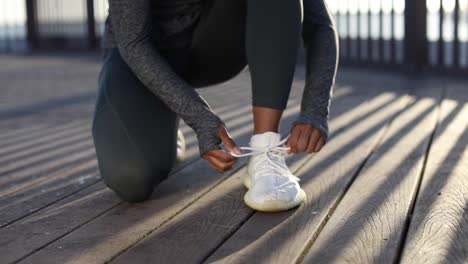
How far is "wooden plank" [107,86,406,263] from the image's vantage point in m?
1.50

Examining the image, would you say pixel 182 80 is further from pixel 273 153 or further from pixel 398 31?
pixel 398 31

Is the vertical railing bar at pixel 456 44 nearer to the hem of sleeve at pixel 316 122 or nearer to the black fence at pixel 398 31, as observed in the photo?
the black fence at pixel 398 31

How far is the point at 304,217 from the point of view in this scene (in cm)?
171

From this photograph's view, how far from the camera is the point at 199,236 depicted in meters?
1.61

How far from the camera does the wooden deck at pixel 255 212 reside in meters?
1.51

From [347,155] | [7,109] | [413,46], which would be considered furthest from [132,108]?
[413,46]

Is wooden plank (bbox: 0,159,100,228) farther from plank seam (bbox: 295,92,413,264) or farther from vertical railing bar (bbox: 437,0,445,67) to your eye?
vertical railing bar (bbox: 437,0,445,67)

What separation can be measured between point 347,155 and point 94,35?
5.60 m

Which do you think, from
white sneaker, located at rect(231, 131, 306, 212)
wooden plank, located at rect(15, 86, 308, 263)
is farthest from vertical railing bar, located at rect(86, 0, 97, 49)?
white sneaker, located at rect(231, 131, 306, 212)

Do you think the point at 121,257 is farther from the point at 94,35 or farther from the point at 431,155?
the point at 94,35

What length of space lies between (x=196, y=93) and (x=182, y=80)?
0.15 feet

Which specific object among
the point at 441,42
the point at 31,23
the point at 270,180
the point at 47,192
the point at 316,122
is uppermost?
the point at 316,122

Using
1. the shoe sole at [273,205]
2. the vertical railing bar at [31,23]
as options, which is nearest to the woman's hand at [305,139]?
the shoe sole at [273,205]

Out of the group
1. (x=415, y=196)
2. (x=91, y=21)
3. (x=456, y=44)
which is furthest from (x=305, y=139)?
(x=91, y=21)
